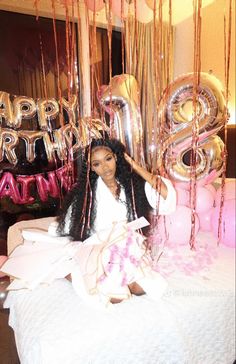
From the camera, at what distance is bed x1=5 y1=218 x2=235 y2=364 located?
710mm

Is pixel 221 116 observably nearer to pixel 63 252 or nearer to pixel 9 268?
pixel 63 252

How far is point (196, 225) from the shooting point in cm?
116

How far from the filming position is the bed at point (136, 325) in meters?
0.71

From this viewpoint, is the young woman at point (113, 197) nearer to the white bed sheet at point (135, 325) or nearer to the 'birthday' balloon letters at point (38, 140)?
the 'birthday' balloon letters at point (38, 140)

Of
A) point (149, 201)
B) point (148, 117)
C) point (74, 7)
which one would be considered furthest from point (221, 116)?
point (74, 7)

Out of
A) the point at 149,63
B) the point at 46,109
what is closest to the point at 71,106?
the point at 46,109

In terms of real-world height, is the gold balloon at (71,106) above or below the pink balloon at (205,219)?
above

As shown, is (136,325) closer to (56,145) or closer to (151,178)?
(151,178)

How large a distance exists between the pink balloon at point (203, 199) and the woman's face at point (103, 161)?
437mm

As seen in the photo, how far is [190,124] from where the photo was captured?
1.05 metres

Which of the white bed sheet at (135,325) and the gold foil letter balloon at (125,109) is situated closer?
the white bed sheet at (135,325)

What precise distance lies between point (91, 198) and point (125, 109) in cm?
37

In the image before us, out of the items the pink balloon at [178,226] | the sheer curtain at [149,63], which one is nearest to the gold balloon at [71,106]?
the sheer curtain at [149,63]

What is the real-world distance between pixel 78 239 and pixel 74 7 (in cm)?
84
